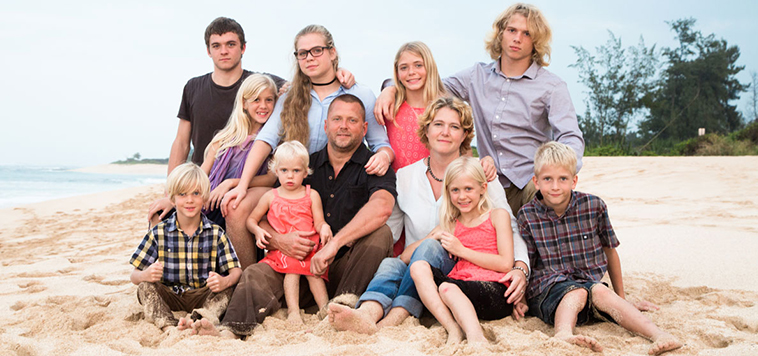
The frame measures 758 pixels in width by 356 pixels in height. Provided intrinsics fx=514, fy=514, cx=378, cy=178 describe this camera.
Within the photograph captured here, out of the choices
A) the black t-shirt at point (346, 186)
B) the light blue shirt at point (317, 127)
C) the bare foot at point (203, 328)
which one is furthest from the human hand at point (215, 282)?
the light blue shirt at point (317, 127)

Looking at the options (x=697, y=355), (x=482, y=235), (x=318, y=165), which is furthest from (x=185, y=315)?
(x=697, y=355)

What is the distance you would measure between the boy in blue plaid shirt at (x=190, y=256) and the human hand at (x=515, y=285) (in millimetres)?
1444

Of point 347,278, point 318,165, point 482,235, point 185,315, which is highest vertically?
point 318,165

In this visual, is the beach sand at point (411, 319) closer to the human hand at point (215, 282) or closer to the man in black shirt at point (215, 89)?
the human hand at point (215, 282)

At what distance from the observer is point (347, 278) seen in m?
2.90

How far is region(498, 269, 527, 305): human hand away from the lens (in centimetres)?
256

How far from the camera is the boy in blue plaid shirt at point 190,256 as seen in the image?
9.00ft

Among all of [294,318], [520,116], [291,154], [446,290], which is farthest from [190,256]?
[520,116]

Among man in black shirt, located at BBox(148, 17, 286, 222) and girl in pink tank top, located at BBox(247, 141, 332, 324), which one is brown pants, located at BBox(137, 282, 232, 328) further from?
man in black shirt, located at BBox(148, 17, 286, 222)

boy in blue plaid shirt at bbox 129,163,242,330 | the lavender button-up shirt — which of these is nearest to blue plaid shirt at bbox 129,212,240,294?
boy in blue plaid shirt at bbox 129,163,242,330

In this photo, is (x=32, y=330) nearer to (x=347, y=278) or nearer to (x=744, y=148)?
(x=347, y=278)

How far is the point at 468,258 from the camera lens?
8.63 ft

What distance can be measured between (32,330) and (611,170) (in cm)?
1151

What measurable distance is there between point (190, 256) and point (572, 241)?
204 centimetres
